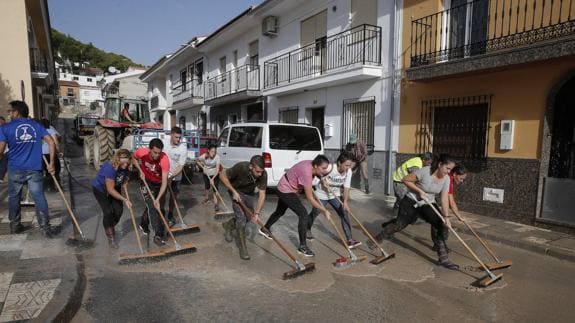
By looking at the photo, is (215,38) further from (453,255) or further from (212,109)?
(453,255)

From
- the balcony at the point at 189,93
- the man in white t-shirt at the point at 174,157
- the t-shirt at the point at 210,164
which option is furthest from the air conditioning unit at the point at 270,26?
the man in white t-shirt at the point at 174,157

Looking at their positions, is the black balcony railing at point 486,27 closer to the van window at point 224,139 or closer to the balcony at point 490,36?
the balcony at point 490,36

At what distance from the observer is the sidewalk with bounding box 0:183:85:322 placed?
309cm

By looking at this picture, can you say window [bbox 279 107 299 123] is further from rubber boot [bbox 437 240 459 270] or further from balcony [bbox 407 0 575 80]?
rubber boot [bbox 437 240 459 270]

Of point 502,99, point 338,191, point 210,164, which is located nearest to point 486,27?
point 502,99

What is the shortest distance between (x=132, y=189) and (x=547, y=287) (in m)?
9.00

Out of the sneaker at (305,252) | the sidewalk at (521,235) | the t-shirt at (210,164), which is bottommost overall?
the sidewalk at (521,235)

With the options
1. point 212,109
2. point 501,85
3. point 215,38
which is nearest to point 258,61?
point 215,38

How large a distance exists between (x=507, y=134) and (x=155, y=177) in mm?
6326

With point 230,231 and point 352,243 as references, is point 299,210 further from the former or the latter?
point 230,231

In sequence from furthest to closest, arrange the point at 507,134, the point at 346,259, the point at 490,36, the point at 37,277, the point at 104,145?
the point at 104,145, the point at 490,36, the point at 507,134, the point at 346,259, the point at 37,277

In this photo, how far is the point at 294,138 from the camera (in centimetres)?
887

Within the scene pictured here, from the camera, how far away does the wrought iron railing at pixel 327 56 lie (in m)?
10.0

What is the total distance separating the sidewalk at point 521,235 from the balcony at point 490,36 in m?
2.84
